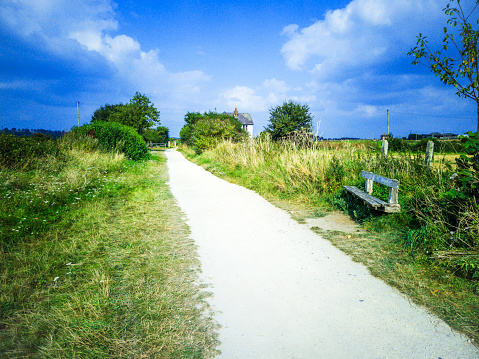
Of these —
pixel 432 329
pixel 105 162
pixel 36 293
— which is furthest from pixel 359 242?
pixel 105 162

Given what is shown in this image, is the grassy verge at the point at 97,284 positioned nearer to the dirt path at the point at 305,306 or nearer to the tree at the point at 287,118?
the dirt path at the point at 305,306

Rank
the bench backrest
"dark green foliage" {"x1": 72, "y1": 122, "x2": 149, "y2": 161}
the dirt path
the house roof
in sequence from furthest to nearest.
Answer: the house roof, "dark green foliage" {"x1": 72, "y1": 122, "x2": 149, "y2": 161}, the bench backrest, the dirt path

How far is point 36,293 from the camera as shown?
123 inches

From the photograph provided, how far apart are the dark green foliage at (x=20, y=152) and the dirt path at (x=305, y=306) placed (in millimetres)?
9419

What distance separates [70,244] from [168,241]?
155 centimetres

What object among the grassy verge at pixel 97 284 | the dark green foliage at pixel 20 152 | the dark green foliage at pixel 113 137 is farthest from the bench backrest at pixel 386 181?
the dark green foliage at pixel 113 137

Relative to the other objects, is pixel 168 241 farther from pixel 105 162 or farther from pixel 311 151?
pixel 105 162

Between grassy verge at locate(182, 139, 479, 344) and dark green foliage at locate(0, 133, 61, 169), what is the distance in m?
8.42

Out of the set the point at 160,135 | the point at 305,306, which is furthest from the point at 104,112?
the point at 305,306

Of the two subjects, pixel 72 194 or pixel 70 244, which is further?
pixel 72 194

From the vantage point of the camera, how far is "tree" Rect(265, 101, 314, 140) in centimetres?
2934

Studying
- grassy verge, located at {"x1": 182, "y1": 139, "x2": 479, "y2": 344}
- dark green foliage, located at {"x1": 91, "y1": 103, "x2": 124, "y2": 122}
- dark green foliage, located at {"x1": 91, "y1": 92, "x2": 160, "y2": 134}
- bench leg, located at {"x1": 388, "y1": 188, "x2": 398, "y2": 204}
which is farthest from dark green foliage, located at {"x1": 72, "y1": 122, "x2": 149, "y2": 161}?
dark green foliage, located at {"x1": 91, "y1": 103, "x2": 124, "y2": 122}

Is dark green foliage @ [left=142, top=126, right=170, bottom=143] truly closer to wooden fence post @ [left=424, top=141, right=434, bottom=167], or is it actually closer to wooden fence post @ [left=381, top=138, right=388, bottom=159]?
wooden fence post @ [left=381, top=138, right=388, bottom=159]

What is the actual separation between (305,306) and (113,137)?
60.3 feet
